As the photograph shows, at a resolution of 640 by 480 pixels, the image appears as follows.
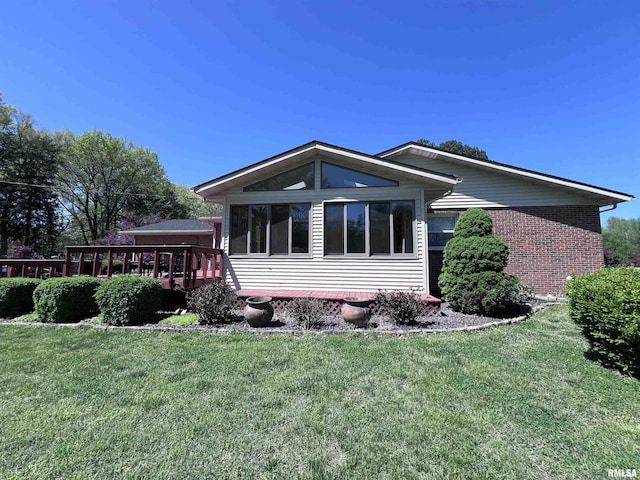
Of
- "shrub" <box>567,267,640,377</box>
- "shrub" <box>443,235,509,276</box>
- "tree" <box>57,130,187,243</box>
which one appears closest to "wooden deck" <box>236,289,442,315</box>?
"shrub" <box>443,235,509,276</box>

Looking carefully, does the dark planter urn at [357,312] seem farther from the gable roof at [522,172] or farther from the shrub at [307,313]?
the gable roof at [522,172]

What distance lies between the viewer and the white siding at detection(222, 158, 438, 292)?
7559 millimetres

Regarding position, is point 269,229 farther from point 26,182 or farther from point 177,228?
point 26,182

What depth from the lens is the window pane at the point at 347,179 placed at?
7852mm

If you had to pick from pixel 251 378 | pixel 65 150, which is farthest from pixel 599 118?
pixel 65 150

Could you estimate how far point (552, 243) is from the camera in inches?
374

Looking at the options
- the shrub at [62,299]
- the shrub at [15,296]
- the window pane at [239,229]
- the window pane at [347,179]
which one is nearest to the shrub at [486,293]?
the window pane at [347,179]

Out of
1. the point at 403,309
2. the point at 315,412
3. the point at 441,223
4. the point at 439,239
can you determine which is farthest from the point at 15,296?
the point at 441,223

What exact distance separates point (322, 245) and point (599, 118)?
17.0 m

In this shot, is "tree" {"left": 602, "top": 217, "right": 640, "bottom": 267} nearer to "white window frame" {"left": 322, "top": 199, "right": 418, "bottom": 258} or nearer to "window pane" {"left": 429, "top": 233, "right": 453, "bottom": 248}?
"window pane" {"left": 429, "top": 233, "right": 453, "bottom": 248}

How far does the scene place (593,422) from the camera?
2547mm

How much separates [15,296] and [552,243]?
15.6 meters

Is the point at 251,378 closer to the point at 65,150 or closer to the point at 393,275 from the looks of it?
the point at 393,275

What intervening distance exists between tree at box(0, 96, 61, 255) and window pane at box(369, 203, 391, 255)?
3080cm
